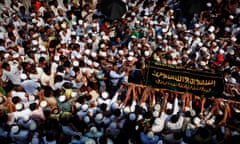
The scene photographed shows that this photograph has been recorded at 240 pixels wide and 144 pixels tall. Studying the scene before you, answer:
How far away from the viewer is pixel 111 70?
7039mm

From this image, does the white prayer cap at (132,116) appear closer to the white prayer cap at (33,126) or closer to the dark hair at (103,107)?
the dark hair at (103,107)

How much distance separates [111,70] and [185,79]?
5.98ft

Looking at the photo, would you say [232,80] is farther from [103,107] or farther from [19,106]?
[19,106]

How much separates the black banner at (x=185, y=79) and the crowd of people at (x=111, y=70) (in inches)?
6.6

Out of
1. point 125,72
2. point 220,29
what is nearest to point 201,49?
point 220,29

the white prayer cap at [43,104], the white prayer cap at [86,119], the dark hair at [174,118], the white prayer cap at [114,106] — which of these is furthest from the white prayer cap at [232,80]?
the white prayer cap at [43,104]

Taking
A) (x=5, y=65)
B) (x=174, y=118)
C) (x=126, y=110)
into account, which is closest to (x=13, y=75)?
(x=5, y=65)

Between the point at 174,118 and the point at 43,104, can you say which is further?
the point at 43,104

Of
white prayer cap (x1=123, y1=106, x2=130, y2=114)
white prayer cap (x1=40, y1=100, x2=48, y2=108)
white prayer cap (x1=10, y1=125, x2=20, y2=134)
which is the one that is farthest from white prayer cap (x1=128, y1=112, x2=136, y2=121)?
white prayer cap (x1=10, y1=125, x2=20, y2=134)

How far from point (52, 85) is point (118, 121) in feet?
6.28

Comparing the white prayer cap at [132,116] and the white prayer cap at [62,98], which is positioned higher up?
the white prayer cap at [62,98]

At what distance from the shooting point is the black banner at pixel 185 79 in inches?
246

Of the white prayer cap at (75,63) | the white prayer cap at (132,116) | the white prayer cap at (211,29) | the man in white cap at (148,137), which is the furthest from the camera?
the white prayer cap at (211,29)

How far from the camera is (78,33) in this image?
26.5 ft
